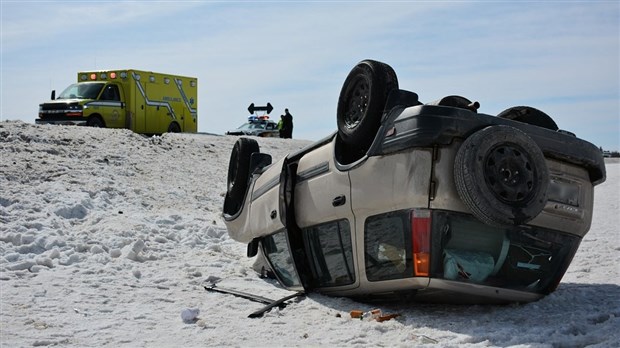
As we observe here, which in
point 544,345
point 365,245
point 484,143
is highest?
point 484,143

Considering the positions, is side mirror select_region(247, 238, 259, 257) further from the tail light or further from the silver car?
the silver car

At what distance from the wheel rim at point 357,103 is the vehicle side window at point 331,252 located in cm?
87

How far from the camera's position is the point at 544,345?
5172mm

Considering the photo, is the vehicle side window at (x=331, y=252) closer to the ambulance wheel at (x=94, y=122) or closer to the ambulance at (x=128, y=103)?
the ambulance at (x=128, y=103)

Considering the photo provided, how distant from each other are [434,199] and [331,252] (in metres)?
1.47

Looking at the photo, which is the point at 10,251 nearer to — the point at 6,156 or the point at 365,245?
the point at 365,245

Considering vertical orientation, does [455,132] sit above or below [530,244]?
above

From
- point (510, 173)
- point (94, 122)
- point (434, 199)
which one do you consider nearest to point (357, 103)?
point (434, 199)

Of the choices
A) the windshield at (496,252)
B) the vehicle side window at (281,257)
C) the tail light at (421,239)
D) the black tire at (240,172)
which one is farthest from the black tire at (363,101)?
the black tire at (240,172)

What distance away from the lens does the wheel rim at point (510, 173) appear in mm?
5809

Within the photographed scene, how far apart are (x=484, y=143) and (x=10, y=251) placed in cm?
541

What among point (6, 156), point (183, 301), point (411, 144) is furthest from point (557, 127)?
point (6, 156)

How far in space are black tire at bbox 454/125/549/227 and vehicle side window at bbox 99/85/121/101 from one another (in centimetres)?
2077

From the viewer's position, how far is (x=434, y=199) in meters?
5.90
